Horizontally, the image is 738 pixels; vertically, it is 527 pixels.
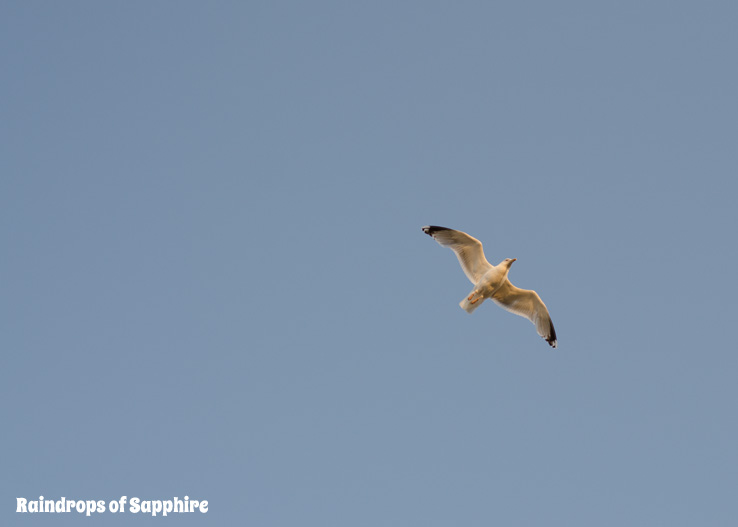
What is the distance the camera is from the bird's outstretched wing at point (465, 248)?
50.6 meters

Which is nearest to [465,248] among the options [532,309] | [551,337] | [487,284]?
[487,284]

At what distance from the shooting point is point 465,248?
1999 inches

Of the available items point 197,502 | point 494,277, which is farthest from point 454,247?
point 197,502

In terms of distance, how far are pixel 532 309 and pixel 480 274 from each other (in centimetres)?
263

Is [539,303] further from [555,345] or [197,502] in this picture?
[197,502]

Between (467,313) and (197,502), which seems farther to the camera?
(197,502)

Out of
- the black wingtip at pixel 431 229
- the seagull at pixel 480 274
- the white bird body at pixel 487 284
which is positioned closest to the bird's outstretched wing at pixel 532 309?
the seagull at pixel 480 274

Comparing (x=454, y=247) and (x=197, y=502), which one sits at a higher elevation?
(x=454, y=247)

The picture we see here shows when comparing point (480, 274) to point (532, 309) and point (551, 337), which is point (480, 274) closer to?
point (532, 309)

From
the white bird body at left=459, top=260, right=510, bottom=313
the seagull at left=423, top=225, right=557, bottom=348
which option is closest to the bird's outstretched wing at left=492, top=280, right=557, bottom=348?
the seagull at left=423, top=225, right=557, bottom=348

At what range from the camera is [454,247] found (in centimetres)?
5081

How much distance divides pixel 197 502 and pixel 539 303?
585 inches

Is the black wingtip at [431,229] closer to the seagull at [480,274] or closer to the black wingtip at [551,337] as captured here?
the seagull at [480,274]

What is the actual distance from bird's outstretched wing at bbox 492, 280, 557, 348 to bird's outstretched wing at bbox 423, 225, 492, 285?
4.36ft
